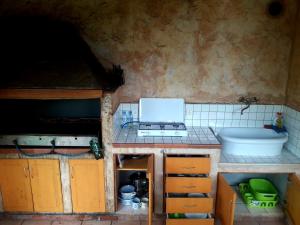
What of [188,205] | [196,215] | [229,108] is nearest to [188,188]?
[188,205]

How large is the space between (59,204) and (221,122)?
1811 millimetres

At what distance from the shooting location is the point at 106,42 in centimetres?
272

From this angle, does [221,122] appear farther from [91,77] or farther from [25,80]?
[25,80]

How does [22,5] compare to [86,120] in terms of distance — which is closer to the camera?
[22,5]

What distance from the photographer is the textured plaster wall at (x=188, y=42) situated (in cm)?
263

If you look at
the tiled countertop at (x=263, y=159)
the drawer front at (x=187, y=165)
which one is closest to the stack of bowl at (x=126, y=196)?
the drawer front at (x=187, y=165)

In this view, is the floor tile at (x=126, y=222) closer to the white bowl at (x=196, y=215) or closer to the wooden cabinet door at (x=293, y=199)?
the white bowl at (x=196, y=215)

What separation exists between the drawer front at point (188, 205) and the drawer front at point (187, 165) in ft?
0.77

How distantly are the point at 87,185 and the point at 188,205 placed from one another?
3.00 feet

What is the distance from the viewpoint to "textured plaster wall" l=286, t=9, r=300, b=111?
259 cm

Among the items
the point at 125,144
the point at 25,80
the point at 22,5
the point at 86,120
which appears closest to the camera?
the point at 25,80

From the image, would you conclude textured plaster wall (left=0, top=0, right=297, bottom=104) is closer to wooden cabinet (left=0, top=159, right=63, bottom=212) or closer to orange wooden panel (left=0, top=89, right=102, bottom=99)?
orange wooden panel (left=0, top=89, right=102, bottom=99)

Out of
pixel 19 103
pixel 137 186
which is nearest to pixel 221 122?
pixel 137 186

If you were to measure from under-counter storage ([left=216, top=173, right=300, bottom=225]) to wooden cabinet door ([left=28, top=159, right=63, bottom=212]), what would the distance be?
1.45 m
